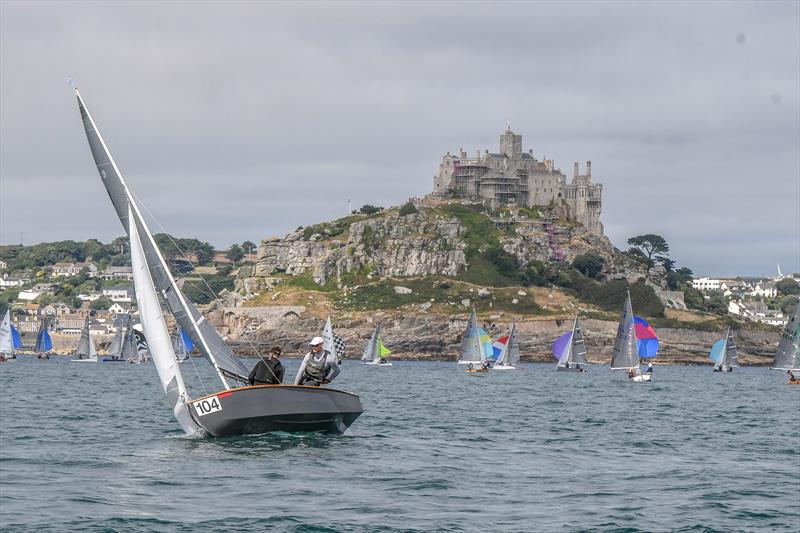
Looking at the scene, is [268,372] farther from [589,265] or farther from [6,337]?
[589,265]

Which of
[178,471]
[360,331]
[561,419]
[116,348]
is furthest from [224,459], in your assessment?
[360,331]

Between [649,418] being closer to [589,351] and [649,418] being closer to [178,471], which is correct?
[178,471]

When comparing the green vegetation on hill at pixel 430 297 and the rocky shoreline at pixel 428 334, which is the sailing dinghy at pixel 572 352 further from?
the green vegetation on hill at pixel 430 297

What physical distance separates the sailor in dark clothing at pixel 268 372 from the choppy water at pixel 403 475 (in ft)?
4.10

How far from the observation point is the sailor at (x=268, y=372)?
28.3 meters

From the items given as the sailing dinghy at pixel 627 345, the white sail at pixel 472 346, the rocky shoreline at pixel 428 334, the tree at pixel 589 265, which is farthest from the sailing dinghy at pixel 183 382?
the tree at pixel 589 265

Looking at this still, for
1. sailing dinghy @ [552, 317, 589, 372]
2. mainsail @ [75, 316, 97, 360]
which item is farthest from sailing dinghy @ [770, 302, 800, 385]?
mainsail @ [75, 316, 97, 360]

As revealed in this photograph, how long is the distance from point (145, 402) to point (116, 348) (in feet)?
307

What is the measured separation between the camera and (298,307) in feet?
583

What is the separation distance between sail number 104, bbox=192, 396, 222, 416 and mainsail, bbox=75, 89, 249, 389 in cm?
143

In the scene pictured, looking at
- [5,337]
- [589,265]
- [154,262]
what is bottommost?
[5,337]

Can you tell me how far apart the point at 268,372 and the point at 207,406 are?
62.8 inches

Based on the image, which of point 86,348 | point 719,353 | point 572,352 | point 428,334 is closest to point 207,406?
point 572,352

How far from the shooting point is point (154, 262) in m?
29.8
